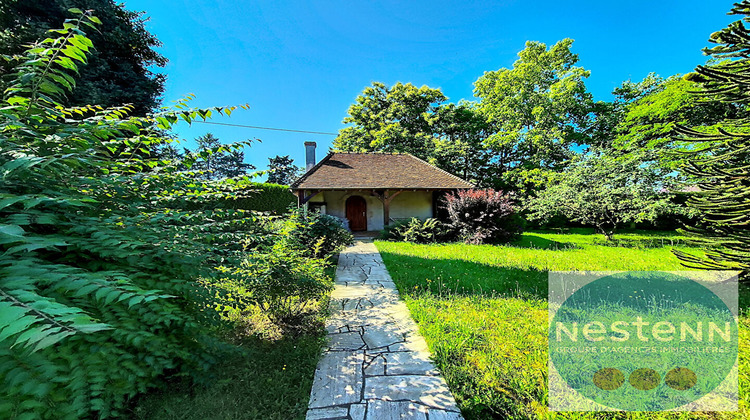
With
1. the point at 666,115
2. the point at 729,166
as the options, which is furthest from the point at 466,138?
the point at 729,166

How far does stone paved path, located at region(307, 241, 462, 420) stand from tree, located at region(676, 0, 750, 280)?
4453 millimetres

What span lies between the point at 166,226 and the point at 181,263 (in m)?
0.35

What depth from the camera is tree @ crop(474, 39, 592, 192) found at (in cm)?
1691

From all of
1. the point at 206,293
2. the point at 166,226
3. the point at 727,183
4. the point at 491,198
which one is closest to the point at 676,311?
the point at 727,183

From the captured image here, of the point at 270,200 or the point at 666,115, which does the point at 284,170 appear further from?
the point at 666,115

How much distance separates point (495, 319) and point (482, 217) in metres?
7.32

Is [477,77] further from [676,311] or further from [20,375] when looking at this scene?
[20,375]

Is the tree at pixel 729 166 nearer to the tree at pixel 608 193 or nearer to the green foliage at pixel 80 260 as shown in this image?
the green foliage at pixel 80 260

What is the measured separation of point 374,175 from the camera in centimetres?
1312

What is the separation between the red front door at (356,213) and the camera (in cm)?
1379

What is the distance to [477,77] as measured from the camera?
792 inches

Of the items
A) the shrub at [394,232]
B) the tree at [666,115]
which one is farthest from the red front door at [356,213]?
the tree at [666,115]

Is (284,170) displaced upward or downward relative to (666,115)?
upward

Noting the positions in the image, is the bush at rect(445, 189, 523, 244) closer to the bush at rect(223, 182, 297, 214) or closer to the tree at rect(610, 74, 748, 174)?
the tree at rect(610, 74, 748, 174)
